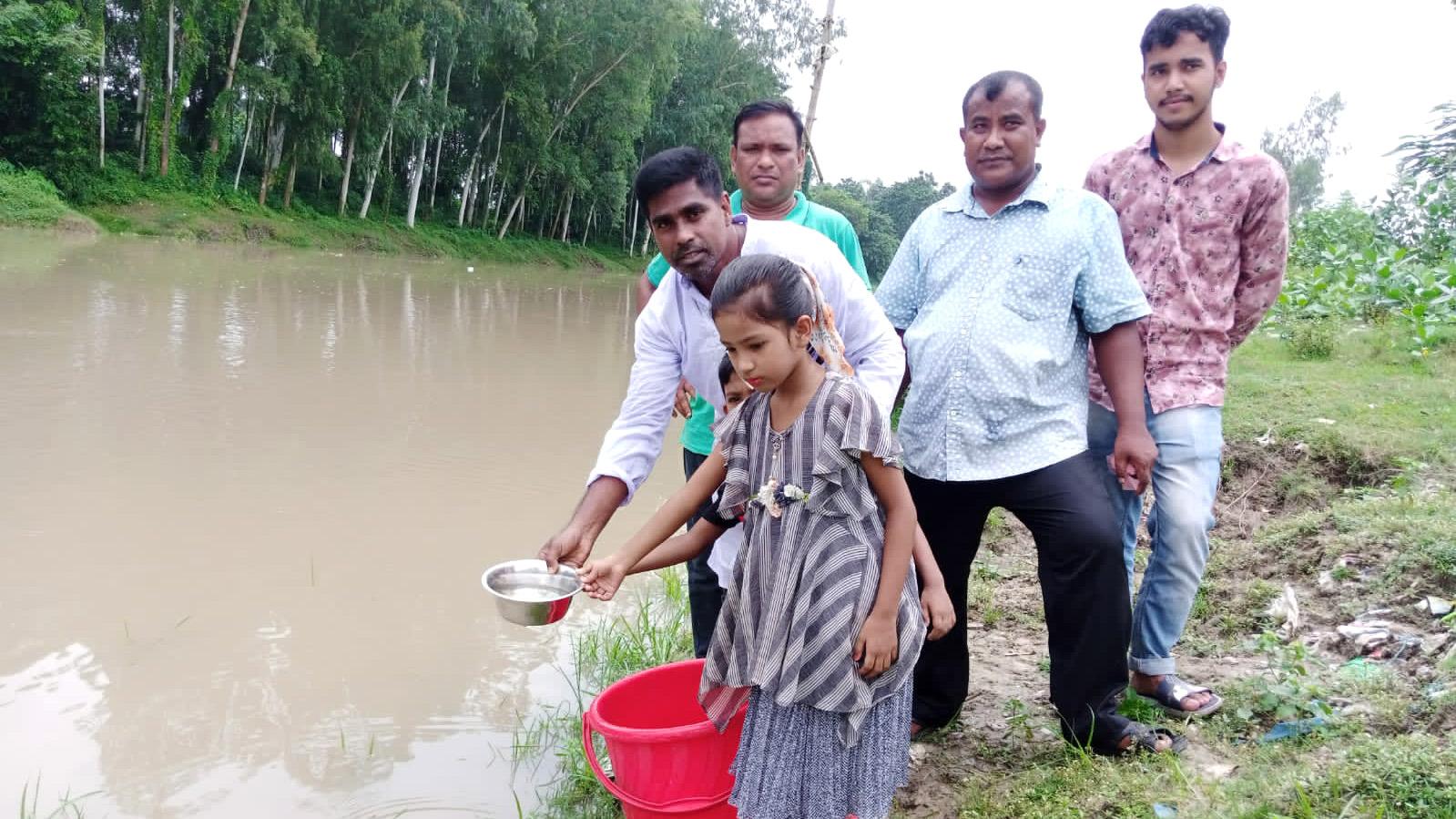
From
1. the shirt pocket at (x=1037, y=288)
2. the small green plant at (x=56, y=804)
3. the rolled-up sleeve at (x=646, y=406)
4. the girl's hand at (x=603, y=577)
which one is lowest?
the small green plant at (x=56, y=804)

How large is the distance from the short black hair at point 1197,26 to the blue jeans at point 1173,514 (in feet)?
2.87

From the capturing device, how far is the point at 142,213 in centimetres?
2084

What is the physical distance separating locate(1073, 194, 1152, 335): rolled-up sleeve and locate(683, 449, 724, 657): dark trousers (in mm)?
1066

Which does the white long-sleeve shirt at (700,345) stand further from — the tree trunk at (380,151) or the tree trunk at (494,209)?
the tree trunk at (494,209)

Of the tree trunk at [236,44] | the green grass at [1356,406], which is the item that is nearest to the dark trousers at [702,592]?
the green grass at [1356,406]

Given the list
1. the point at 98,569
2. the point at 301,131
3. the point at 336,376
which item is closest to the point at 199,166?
the point at 301,131

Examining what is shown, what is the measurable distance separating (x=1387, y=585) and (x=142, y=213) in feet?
76.2

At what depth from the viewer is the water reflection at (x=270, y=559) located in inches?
111

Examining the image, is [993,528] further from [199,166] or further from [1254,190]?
[199,166]

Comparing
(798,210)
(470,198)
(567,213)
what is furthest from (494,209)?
(798,210)

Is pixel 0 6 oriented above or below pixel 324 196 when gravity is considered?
above

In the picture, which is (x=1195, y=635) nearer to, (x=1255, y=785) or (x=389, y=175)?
(x=1255, y=785)

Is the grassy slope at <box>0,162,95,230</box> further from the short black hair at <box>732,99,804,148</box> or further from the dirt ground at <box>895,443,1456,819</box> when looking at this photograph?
the dirt ground at <box>895,443,1456,819</box>

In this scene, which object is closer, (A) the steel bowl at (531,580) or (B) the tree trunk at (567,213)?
(A) the steel bowl at (531,580)
